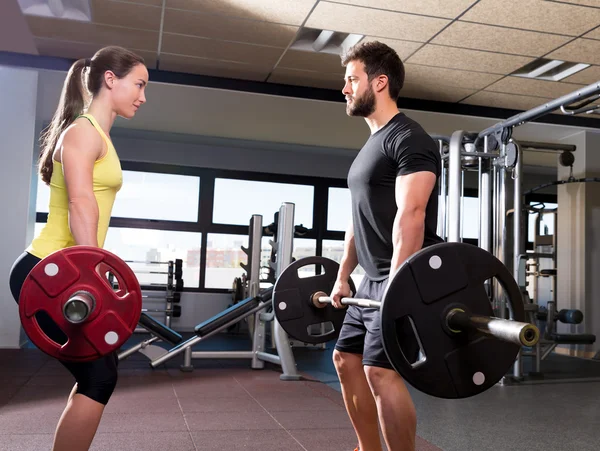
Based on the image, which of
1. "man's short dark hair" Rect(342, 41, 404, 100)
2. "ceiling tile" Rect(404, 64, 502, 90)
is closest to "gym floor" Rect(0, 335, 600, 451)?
"man's short dark hair" Rect(342, 41, 404, 100)

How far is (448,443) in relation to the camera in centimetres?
266

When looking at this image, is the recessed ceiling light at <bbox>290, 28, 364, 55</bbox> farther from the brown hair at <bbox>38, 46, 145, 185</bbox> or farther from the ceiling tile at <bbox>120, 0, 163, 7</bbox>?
the brown hair at <bbox>38, 46, 145, 185</bbox>

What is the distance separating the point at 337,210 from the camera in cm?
830

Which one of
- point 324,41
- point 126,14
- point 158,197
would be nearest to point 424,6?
point 324,41

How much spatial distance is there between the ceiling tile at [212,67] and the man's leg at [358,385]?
12.0 feet

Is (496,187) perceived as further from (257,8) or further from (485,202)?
(257,8)

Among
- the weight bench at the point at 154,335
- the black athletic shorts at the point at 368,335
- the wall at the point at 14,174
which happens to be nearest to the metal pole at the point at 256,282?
the weight bench at the point at 154,335

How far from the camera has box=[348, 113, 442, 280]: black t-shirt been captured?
1.65m

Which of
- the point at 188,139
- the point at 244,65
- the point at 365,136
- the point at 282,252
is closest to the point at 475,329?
the point at 282,252

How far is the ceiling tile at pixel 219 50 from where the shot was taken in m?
4.61

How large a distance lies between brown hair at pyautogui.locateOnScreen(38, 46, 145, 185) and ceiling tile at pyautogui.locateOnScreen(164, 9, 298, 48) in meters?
2.70

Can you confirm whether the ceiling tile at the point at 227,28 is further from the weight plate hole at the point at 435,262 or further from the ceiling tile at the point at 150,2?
the weight plate hole at the point at 435,262

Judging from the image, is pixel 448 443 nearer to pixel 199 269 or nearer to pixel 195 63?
pixel 195 63

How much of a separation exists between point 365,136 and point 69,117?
17.7 feet
